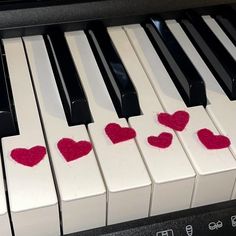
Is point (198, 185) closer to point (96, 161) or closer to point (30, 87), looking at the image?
point (96, 161)

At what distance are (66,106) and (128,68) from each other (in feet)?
0.56

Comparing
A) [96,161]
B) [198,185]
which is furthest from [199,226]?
[96,161]

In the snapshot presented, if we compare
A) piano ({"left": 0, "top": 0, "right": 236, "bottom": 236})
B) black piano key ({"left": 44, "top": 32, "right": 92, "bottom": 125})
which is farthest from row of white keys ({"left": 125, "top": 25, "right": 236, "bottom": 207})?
black piano key ({"left": 44, "top": 32, "right": 92, "bottom": 125})

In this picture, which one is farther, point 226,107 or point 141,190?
point 226,107

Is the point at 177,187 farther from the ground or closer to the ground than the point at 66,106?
closer to the ground

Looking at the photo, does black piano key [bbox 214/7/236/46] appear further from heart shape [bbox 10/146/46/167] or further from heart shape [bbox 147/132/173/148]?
heart shape [bbox 10/146/46/167]

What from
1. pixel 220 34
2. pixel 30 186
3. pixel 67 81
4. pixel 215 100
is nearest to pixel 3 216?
pixel 30 186

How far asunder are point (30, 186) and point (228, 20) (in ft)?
1.98

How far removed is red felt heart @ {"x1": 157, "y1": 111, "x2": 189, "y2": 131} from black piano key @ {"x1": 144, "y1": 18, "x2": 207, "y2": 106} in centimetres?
4

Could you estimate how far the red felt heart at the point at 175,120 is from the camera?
3.06 ft

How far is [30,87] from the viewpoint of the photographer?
1.00 meters

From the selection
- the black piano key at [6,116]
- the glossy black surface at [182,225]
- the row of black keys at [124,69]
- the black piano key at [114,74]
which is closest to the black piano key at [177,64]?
the row of black keys at [124,69]

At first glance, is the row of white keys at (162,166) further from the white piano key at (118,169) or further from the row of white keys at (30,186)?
the row of white keys at (30,186)

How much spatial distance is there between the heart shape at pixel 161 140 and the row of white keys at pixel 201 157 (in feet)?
0.07
